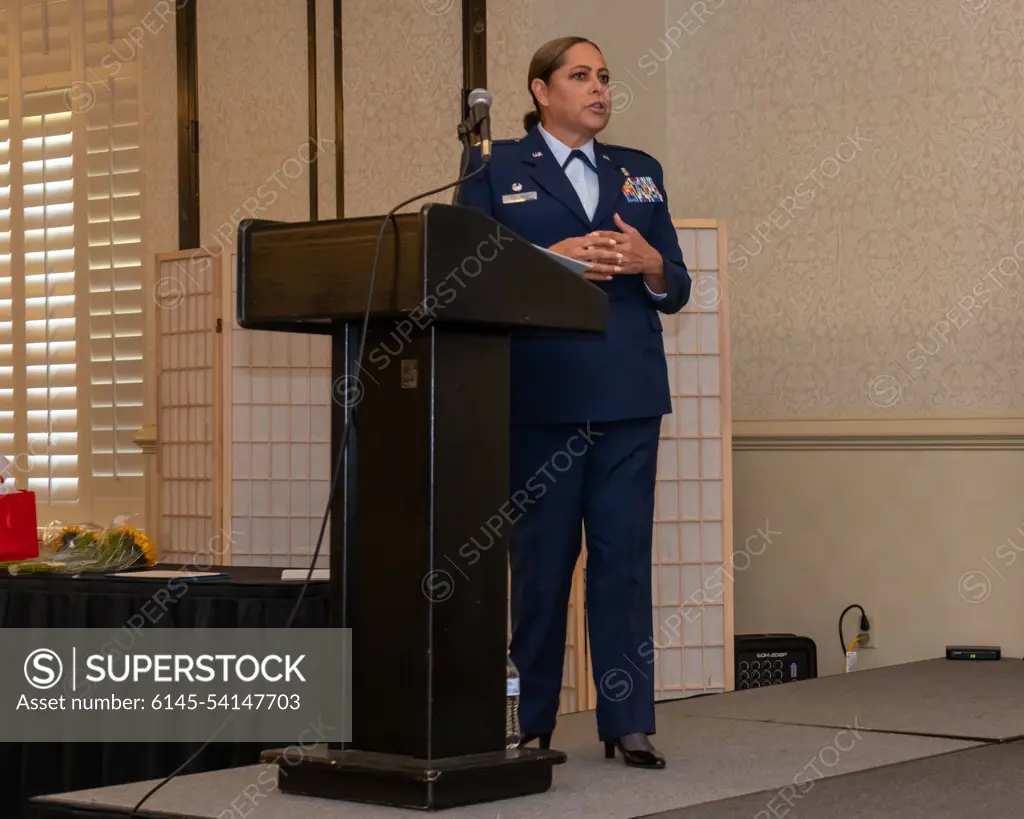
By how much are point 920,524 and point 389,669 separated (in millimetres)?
2790

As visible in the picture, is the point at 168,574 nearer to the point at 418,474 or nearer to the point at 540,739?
the point at 540,739

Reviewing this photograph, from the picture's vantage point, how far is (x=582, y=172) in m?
2.48

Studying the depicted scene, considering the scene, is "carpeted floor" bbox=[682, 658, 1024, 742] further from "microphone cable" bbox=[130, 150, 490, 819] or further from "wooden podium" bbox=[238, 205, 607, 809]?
"microphone cable" bbox=[130, 150, 490, 819]

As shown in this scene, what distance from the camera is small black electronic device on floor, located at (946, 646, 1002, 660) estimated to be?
4.12 metres

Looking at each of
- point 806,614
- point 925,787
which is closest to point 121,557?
point 925,787

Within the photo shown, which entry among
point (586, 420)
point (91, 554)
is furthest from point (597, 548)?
point (91, 554)

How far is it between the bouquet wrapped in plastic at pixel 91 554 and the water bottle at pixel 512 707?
4.39 ft

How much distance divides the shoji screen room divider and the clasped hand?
160 centimetres

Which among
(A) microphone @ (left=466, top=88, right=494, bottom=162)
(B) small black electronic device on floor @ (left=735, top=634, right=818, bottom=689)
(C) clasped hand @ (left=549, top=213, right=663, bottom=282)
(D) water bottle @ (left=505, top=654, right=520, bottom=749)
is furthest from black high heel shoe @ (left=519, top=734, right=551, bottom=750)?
(B) small black electronic device on floor @ (left=735, top=634, right=818, bottom=689)

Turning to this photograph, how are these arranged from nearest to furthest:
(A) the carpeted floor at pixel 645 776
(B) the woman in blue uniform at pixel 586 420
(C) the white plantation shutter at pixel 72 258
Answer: (A) the carpeted floor at pixel 645 776
(B) the woman in blue uniform at pixel 586 420
(C) the white plantation shutter at pixel 72 258

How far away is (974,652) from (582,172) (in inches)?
93.9

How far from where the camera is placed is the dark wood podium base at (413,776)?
77.5 inches

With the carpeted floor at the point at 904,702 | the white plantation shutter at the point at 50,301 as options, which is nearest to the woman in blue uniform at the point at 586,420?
the carpeted floor at the point at 904,702

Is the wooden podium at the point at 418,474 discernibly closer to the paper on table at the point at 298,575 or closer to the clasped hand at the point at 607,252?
the clasped hand at the point at 607,252
